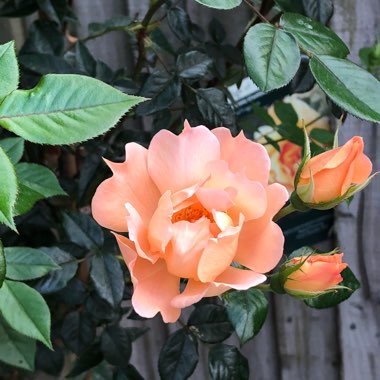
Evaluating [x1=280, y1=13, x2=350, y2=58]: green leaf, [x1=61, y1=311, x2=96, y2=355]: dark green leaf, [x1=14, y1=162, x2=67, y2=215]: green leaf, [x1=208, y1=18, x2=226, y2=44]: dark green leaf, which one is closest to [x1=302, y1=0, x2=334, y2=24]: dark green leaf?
[x1=280, y1=13, x2=350, y2=58]: green leaf

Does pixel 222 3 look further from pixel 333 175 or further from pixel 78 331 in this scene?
pixel 78 331

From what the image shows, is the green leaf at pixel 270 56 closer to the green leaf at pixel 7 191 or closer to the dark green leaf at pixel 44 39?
the green leaf at pixel 7 191

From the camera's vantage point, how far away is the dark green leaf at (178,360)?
0.76 meters

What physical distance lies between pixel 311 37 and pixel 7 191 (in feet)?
1.07

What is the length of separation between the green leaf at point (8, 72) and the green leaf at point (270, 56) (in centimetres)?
19

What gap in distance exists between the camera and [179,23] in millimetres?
842

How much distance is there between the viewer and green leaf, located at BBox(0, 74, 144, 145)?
1.36ft

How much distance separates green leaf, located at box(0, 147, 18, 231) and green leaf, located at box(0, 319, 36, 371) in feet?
1.50

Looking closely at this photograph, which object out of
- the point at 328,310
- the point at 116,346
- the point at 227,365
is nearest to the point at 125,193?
the point at 227,365

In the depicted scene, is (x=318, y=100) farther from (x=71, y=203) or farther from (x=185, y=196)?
(x=185, y=196)

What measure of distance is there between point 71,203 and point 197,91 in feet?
1.01

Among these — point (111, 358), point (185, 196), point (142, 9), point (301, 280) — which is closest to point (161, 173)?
point (185, 196)

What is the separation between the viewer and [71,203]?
97 centimetres

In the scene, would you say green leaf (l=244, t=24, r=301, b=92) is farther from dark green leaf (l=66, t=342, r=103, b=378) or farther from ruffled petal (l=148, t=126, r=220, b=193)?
dark green leaf (l=66, t=342, r=103, b=378)
